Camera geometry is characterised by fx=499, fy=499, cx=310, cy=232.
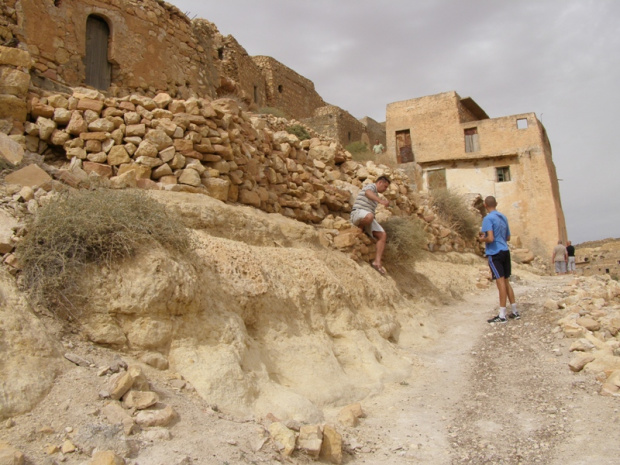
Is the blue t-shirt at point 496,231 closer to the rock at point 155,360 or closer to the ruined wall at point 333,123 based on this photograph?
the rock at point 155,360

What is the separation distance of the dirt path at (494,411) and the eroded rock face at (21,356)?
1728 millimetres

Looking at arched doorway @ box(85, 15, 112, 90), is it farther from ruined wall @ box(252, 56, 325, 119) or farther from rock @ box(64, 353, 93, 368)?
ruined wall @ box(252, 56, 325, 119)

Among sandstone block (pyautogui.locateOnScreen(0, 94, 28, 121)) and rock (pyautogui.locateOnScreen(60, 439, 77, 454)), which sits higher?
sandstone block (pyautogui.locateOnScreen(0, 94, 28, 121))

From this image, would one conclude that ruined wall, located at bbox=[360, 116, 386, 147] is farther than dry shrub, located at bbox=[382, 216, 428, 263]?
Yes

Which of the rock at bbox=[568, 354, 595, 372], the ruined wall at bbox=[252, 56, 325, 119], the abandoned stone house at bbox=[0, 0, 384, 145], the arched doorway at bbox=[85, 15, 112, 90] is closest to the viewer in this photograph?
the rock at bbox=[568, 354, 595, 372]

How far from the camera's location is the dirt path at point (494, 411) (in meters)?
3.05

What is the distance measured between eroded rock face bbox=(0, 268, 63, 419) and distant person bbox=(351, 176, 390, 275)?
4827 millimetres

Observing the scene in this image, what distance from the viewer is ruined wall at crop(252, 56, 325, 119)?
19.2 m

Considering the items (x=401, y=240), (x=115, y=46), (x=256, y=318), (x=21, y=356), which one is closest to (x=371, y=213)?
(x=401, y=240)

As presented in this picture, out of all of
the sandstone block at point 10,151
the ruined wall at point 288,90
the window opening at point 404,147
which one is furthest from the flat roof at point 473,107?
the sandstone block at point 10,151

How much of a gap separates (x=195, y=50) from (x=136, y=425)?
32.0ft

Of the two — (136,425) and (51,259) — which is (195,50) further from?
(136,425)

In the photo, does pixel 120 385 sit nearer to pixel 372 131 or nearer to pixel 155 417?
pixel 155 417

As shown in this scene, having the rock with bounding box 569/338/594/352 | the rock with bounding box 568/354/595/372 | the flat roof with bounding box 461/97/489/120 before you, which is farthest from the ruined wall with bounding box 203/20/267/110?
the rock with bounding box 568/354/595/372
